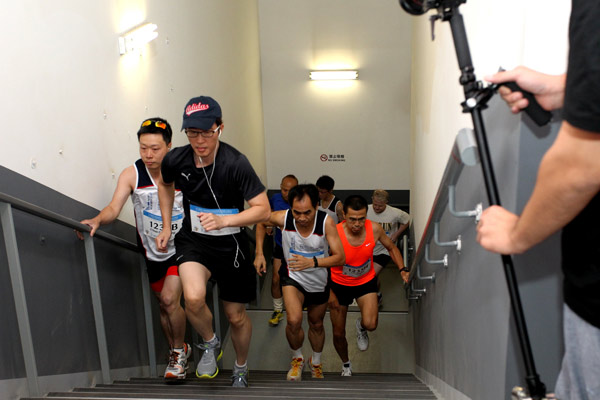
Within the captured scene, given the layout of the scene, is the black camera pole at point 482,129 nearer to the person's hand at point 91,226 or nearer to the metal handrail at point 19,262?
the metal handrail at point 19,262

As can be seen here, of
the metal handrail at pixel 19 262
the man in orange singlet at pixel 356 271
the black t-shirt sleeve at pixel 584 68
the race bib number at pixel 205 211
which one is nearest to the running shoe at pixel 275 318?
the man in orange singlet at pixel 356 271

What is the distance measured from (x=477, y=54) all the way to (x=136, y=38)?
116 inches

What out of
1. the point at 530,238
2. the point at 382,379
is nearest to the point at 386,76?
the point at 382,379

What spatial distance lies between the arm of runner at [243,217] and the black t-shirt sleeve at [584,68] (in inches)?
86.8

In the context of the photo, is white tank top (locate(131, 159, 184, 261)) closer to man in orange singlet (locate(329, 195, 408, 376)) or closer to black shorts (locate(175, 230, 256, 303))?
black shorts (locate(175, 230, 256, 303))

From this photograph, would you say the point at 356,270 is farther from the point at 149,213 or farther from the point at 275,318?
the point at 275,318

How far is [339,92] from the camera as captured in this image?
976 centimetres

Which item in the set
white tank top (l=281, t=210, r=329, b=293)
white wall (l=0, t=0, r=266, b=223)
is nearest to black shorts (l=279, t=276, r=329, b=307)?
white tank top (l=281, t=210, r=329, b=293)

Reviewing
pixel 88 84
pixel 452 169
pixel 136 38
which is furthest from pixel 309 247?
pixel 452 169

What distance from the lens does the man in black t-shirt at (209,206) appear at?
3.41 meters

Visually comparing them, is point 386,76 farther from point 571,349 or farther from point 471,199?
point 571,349

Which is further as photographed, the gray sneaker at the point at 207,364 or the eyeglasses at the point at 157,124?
the eyeglasses at the point at 157,124

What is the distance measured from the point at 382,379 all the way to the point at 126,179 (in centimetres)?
249

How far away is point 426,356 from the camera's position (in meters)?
4.62
